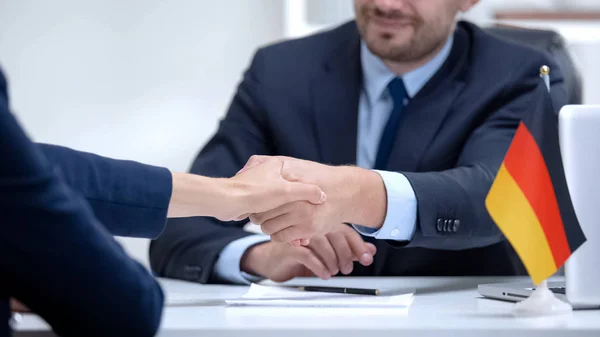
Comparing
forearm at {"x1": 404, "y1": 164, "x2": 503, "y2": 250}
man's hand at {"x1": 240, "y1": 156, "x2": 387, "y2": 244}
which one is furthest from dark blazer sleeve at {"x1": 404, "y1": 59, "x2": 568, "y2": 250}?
man's hand at {"x1": 240, "y1": 156, "x2": 387, "y2": 244}

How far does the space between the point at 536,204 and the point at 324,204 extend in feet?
1.38

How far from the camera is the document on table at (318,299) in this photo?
1315mm

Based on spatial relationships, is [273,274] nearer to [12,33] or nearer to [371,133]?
[371,133]

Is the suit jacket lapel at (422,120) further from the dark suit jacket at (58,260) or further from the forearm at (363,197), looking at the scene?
the dark suit jacket at (58,260)

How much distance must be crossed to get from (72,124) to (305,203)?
2144 millimetres

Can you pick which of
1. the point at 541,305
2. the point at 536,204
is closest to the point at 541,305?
the point at 541,305

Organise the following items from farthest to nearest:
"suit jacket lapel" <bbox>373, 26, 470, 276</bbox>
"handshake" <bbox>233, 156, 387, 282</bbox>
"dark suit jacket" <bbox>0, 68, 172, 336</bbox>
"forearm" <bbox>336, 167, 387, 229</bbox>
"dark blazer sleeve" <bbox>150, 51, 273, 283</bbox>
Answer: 1. "suit jacket lapel" <bbox>373, 26, 470, 276</bbox>
2. "dark blazer sleeve" <bbox>150, 51, 273, 283</bbox>
3. "forearm" <bbox>336, 167, 387, 229</bbox>
4. "handshake" <bbox>233, 156, 387, 282</bbox>
5. "dark suit jacket" <bbox>0, 68, 172, 336</bbox>

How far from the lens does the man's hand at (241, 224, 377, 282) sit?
167 centimetres

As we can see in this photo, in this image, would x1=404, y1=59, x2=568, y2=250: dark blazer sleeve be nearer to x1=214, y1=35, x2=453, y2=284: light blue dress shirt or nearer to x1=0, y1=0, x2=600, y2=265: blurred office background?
x1=214, y1=35, x2=453, y2=284: light blue dress shirt

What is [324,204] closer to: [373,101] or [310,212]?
[310,212]

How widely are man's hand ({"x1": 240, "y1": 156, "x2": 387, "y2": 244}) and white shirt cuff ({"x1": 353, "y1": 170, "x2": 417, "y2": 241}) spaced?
1 cm

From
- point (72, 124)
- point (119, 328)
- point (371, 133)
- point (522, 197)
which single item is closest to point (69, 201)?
point (119, 328)

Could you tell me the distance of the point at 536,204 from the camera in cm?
122

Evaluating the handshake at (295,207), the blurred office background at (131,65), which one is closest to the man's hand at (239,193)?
the handshake at (295,207)
